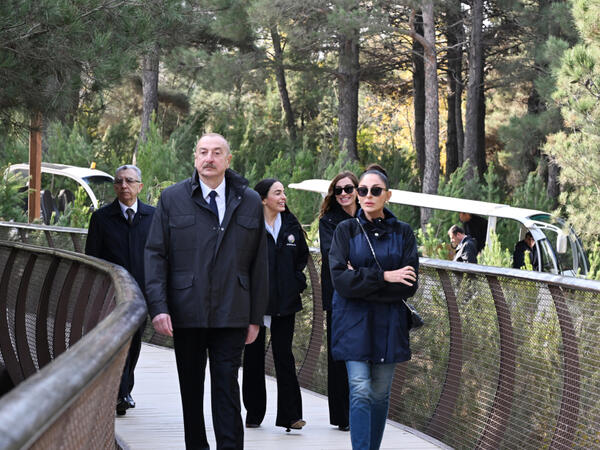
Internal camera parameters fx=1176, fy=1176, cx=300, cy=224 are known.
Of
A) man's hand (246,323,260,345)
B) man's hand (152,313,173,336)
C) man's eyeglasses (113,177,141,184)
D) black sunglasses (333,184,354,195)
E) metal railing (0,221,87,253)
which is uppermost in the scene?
man's eyeglasses (113,177,141,184)

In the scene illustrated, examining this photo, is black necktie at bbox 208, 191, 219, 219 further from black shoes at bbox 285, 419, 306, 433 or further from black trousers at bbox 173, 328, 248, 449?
black shoes at bbox 285, 419, 306, 433

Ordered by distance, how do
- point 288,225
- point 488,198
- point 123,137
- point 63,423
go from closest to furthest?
point 63,423 < point 288,225 < point 488,198 < point 123,137

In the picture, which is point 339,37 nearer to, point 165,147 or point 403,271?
point 165,147

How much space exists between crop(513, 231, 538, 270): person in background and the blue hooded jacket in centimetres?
1693

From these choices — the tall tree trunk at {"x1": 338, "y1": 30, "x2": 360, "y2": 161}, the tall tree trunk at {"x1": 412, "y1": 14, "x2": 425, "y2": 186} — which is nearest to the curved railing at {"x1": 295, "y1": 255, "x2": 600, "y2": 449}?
the tall tree trunk at {"x1": 338, "y1": 30, "x2": 360, "y2": 161}

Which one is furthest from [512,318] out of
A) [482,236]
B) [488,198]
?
[488,198]

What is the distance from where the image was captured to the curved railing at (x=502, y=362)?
619cm

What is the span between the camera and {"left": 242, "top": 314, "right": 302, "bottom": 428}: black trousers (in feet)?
24.8

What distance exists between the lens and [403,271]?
5906mm

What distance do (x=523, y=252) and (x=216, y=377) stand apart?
59.8ft

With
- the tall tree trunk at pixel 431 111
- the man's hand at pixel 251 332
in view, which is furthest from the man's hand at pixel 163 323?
the tall tree trunk at pixel 431 111

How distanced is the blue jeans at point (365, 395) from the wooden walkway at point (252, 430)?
120 centimetres

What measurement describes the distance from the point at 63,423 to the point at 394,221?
13.2 ft

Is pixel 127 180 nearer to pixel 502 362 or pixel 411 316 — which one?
pixel 411 316
